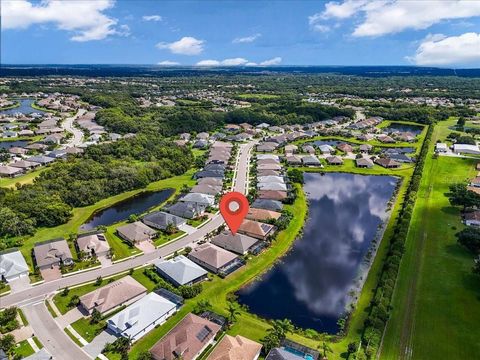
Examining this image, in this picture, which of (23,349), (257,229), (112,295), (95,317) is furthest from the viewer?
(257,229)

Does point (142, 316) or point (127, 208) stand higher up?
point (142, 316)

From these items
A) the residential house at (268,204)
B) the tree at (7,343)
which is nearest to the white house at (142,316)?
the tree at (7,343)

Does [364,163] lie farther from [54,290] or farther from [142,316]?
[54,290]

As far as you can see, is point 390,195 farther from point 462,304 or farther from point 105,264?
point 105,264

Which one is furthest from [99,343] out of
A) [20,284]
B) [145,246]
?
[145,246]

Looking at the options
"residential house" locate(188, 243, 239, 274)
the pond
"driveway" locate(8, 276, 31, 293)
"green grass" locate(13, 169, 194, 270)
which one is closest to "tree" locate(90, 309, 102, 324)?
"driveway" locate(8, 276, 31, 293)

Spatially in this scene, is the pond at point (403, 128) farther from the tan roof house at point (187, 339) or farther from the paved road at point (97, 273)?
the tan roof house at point (187, 339)
